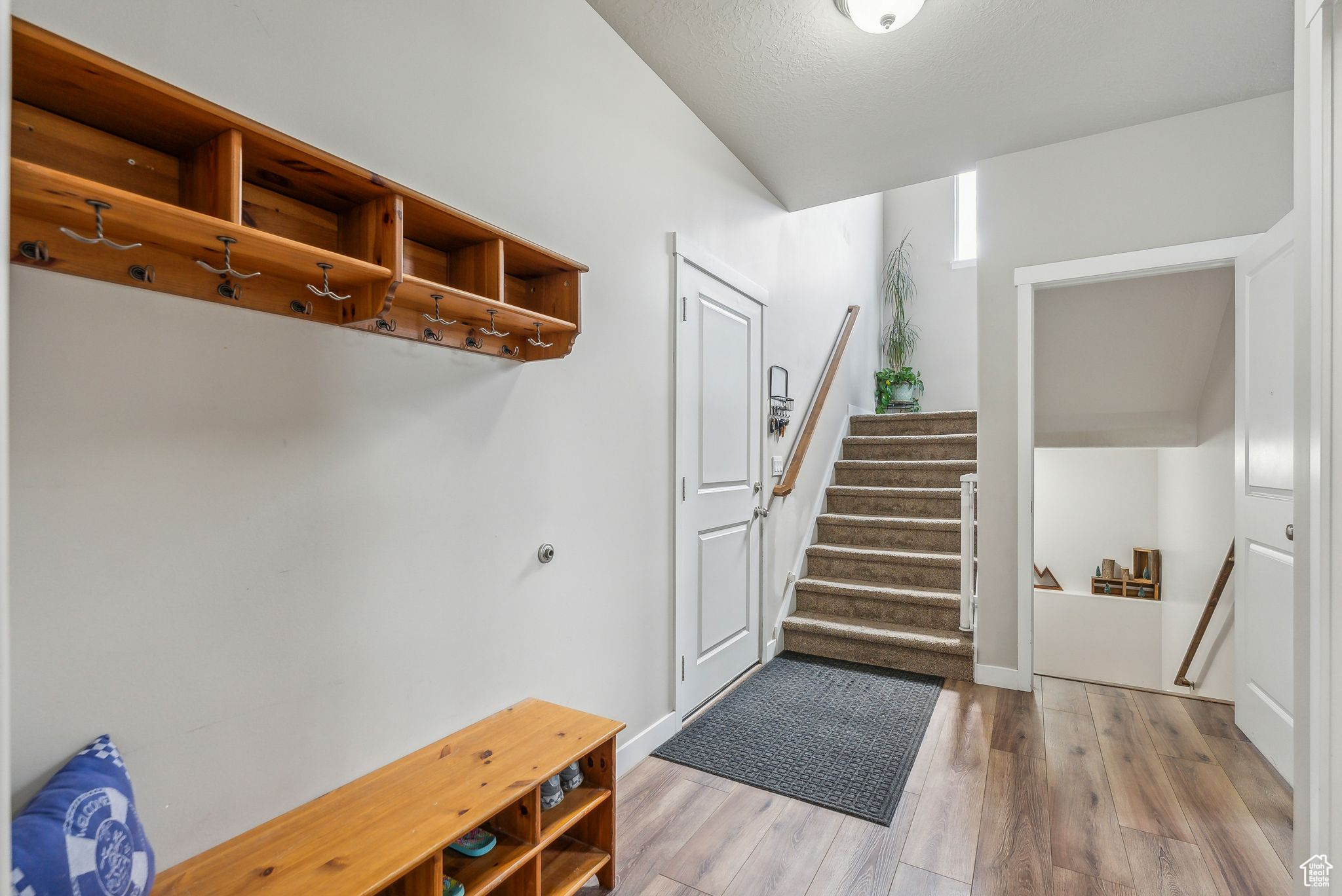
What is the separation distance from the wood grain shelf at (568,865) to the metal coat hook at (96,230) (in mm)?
1536

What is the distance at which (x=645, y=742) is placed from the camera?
2.36 m

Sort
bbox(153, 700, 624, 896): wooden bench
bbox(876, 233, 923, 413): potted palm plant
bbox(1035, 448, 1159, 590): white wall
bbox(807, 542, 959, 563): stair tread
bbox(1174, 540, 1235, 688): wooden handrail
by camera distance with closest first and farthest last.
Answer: bbox(153, 700, 624, 896): wooden bench → bbox(1174, 540, 1235, 688): wooden handrail → bbox(807, 542, 959, 563): stair tread → bbox(1035, 448, 1159, 590): white wall → bbox(876, 233, 923, 413): potted palm plant

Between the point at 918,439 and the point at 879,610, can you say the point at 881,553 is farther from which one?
the point at 918,439

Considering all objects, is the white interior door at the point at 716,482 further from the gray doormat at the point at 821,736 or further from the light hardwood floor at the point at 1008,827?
the light hardwood floor at the point at 1008,827

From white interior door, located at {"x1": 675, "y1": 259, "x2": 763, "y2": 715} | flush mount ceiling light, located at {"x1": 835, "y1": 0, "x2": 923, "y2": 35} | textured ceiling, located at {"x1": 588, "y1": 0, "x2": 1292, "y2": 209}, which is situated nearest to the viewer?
flush mount ceiling light, located at {"x1": 835, "y1": 0, "x2": 923, "y2": 35}

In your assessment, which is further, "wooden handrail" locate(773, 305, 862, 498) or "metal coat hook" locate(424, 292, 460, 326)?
"wooden handrail" locate(773, 305, 862, 498)

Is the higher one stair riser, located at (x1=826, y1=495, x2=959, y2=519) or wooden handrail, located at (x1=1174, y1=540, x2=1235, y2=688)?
stair riser, located at (x1=826, y1=495, x2=959, y2=519)

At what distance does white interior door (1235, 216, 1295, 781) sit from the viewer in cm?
212

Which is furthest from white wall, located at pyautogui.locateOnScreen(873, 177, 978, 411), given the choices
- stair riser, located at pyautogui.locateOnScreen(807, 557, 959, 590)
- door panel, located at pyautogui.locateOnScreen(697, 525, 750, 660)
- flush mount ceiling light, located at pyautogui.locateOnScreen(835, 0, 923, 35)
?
flush mount ceiling light, located at pyautogui.locateOnScreen(835, 0, 923, 35)

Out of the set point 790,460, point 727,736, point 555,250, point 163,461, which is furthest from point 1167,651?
point 163,461

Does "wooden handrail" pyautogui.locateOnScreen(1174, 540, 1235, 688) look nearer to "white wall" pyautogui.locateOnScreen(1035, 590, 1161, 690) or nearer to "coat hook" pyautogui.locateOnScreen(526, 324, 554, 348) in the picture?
"white wall" pyautogui.locateOnScreen(1035, 590, 1161, 690)

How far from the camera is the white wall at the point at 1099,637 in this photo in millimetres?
4566

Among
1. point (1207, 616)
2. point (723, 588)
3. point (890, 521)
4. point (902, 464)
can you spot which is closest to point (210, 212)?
point (723, 588)

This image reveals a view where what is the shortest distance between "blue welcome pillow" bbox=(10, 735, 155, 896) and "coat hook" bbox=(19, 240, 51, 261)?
0.75 meters
